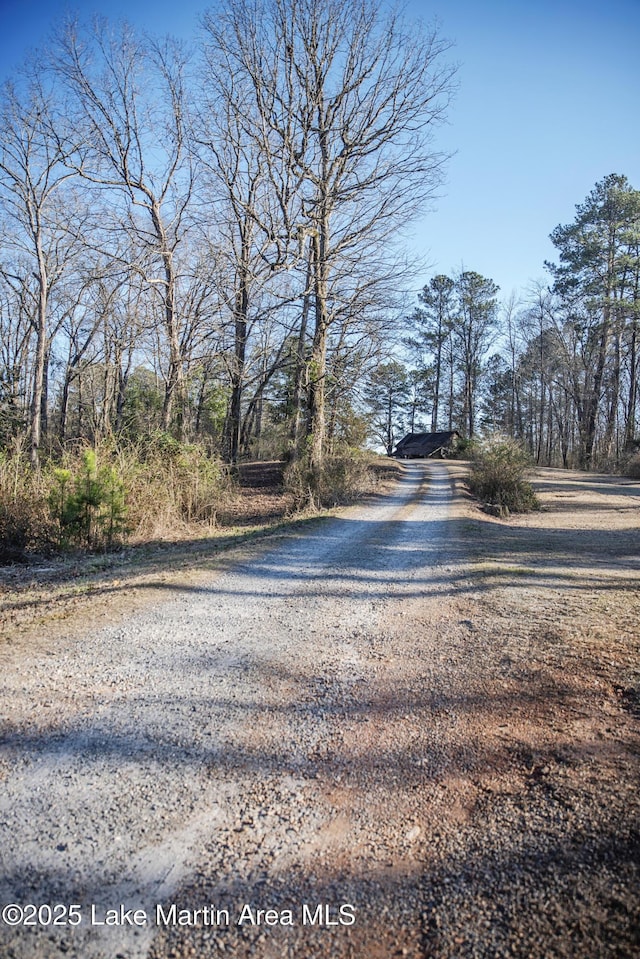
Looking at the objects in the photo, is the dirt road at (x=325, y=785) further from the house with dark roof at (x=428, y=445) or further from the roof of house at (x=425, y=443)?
the roof of house at (x=425, y=443)

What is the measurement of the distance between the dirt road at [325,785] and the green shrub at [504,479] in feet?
31.5

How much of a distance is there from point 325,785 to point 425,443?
38550mm

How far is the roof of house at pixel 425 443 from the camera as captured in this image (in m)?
38.4

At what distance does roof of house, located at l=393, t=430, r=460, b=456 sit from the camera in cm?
3844

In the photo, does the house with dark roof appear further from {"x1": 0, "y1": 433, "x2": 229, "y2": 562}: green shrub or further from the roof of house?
{"x1": 0, "y1": 433, "x2": 229, "y2": 562}: green shrub

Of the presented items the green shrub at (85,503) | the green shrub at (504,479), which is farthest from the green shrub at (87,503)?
the green shrub at (504,479)

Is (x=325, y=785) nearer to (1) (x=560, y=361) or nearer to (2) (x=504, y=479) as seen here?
(2) (x=504, y=479)

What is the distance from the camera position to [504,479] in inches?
574

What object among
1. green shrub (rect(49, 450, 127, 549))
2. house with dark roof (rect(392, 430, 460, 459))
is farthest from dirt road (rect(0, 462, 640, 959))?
house with dark roof (rect(392, 430, 460, 459))

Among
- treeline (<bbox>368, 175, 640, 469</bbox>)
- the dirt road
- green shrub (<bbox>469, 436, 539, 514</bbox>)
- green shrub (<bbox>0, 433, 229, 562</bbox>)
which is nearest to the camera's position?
the dirt road

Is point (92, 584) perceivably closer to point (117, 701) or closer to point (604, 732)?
point (117, 701)

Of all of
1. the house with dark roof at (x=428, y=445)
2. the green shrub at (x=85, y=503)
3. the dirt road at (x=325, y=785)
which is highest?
the house with dark roof at (x=428, y=445)

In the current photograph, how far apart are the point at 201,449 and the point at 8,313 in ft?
87.2

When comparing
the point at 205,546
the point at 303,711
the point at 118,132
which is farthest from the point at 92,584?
the point at 118,132
